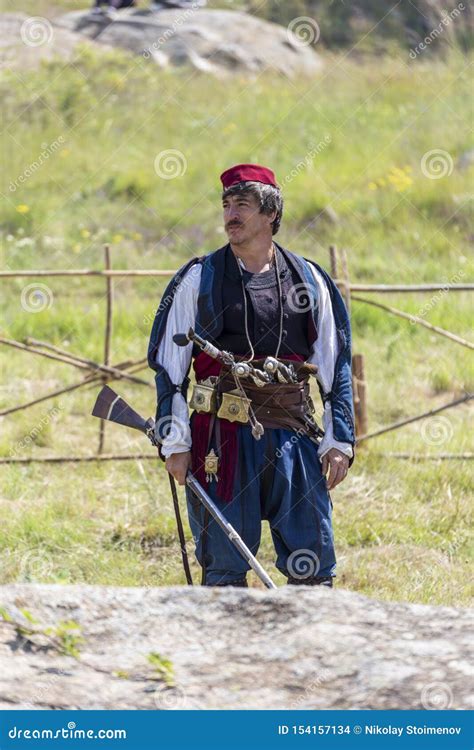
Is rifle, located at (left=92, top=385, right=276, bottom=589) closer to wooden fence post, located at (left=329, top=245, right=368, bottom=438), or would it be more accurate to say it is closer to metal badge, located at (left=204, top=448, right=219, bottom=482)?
metal badge, located at (left=204, top=448, right=219, bottom=482)

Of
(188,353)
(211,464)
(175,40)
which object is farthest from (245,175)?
(175,40)

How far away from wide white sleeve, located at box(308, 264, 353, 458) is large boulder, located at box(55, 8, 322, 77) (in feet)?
37.9

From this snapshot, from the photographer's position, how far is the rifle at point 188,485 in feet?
12.7

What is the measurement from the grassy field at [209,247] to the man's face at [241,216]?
5.82ft

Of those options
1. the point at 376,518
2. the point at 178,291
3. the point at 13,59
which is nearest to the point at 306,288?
the point at 178,291

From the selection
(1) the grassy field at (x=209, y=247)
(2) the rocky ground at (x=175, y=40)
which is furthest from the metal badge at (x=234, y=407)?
(2) the rocky ground at (x=175, y=40)

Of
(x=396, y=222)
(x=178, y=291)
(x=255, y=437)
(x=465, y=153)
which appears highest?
(x=465, y=153)

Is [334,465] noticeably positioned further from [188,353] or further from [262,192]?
[262,192]

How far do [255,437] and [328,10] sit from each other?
16.8 m

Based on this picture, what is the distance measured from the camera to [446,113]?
12.6 m

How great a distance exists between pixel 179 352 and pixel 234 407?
27 centimetres

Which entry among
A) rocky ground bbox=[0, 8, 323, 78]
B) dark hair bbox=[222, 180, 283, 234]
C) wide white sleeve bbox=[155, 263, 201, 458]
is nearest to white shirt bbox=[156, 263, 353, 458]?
wide white sleeve bbox=[155, 263, 201, 458]

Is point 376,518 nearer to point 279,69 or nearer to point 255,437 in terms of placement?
point 255,437

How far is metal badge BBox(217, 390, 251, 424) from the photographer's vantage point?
13.2 ft
